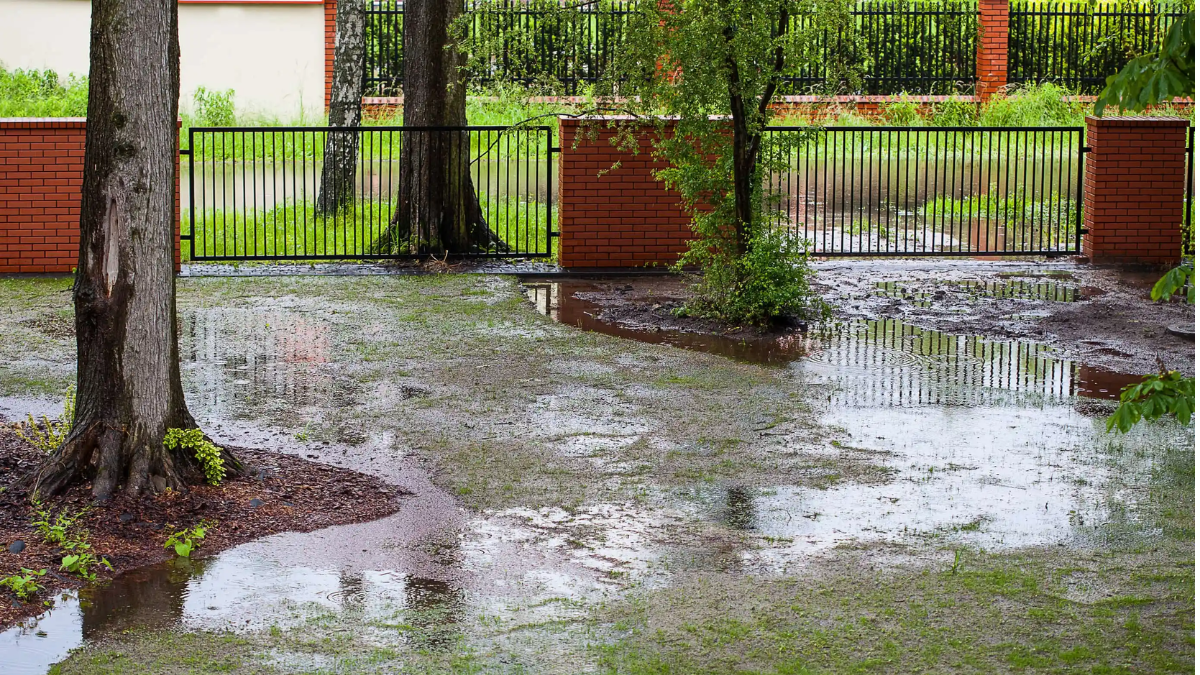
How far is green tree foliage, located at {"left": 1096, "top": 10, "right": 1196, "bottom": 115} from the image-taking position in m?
4.43

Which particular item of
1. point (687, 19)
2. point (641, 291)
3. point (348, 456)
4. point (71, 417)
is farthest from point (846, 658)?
point (641, 291)

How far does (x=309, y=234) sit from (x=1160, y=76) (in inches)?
524

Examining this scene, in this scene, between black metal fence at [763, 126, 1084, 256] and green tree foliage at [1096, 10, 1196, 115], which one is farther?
black metal fence at [763, 126, 1084, 256]

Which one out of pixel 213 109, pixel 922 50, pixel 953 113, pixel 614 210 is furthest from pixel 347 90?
pixel 922 50

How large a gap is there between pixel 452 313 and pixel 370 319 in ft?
2.19

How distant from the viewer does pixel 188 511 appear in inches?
278

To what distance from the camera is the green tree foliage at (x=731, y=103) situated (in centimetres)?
1117

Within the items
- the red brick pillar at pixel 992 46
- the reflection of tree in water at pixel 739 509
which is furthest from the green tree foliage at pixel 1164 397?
the red brick pillar at pixel 992 46

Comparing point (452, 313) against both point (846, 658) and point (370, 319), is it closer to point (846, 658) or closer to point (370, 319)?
point (370, 319)

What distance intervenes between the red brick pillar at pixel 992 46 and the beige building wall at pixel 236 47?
1135cm

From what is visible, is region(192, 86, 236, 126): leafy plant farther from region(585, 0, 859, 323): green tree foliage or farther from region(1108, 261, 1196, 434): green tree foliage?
region(1108, 261, 1196, 434): green tree foliage

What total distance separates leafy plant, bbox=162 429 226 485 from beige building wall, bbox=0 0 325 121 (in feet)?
63.3

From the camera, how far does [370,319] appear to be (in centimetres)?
1216

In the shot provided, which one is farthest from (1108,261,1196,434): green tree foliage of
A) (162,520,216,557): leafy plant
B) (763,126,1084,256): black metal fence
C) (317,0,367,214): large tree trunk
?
(317,0,367,214): large tree trunk
